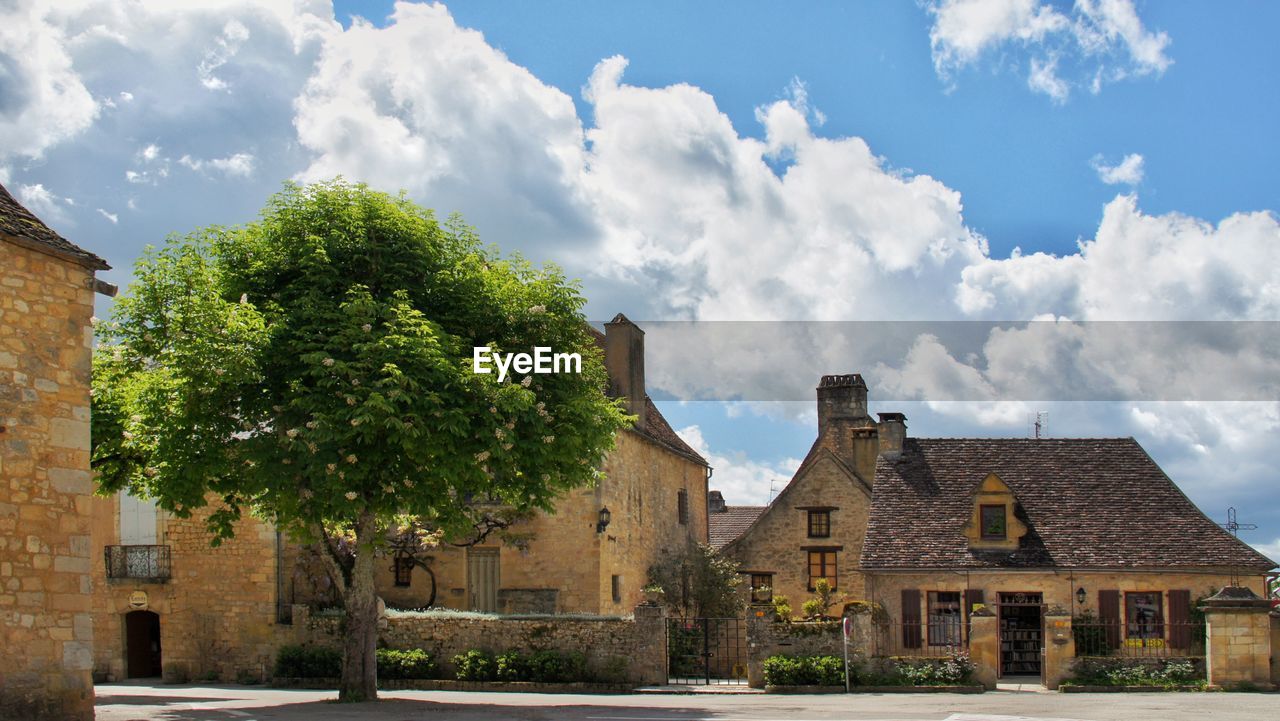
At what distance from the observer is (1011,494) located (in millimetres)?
34656

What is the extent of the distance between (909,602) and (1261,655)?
29.9ft

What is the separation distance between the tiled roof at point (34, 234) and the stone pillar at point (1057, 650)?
64.2 ft

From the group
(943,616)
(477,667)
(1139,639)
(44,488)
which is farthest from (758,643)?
(44,488)

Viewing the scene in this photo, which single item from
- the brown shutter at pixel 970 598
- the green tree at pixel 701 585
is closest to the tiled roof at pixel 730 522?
the green tree at pixel 701 585

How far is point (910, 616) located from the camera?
1309 inches

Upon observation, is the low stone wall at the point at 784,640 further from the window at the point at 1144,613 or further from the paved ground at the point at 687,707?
the window at the point at 1144,613

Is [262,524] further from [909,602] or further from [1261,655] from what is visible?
[1261,655]

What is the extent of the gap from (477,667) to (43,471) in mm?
14163

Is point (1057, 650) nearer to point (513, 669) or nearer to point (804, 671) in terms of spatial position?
point (804, 671)

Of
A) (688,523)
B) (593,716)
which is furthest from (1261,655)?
(688,523)

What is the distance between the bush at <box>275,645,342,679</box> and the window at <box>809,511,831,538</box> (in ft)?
49.3

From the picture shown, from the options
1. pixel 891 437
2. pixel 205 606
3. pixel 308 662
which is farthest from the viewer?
pixel 891 437

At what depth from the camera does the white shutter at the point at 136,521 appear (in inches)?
1319
